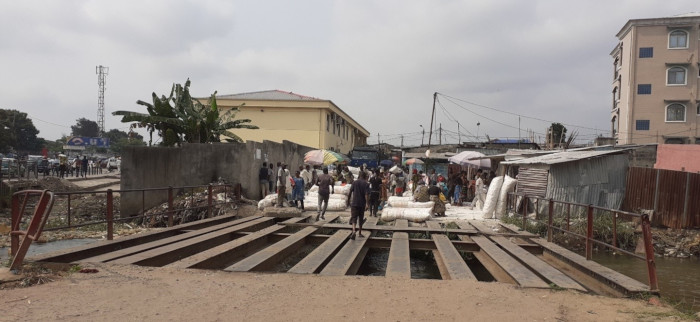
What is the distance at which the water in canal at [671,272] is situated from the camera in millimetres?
9491

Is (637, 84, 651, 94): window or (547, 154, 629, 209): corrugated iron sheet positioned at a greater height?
(637, 84, 651, 94): window

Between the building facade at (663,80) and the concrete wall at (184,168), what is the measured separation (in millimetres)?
32795

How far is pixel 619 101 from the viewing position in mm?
38969

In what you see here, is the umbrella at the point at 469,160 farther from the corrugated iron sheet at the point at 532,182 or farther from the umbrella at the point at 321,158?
the umbrella at the point at 321,158

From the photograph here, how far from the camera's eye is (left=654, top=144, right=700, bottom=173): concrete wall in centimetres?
2128

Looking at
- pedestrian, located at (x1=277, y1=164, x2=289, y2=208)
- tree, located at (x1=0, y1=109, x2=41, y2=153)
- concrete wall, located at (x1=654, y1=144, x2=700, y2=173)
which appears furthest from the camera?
tree, located at (x1=0, y1=109, x2=41, y2=153)

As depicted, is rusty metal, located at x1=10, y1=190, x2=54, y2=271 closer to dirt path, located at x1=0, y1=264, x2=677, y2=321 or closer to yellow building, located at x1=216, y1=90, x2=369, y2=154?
dirt path, located at x1=0, y1=264, x2=677, y2=321

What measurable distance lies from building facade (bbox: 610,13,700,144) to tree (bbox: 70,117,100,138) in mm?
92429

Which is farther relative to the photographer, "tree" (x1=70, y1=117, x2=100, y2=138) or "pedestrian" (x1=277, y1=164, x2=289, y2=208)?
"tree" (x1=70, y1=117, x2=100, y2=138)

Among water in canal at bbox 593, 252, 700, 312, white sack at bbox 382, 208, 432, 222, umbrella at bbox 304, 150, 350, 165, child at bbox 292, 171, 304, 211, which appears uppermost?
umbrella at bbox 304, 150, 350, 165

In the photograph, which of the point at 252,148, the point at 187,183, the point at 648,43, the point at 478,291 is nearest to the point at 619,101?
the point at 648,43

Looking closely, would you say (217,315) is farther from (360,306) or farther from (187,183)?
(187,183)

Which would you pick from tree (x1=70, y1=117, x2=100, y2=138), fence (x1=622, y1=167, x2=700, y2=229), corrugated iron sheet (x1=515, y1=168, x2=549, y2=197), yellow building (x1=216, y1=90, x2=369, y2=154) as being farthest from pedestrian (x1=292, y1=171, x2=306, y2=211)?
tree (x1=70, y1=117, x2=100, y2=138)

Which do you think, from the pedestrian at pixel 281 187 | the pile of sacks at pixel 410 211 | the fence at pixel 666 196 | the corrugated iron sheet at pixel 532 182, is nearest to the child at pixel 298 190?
the pedestrian at pixel 281 187
